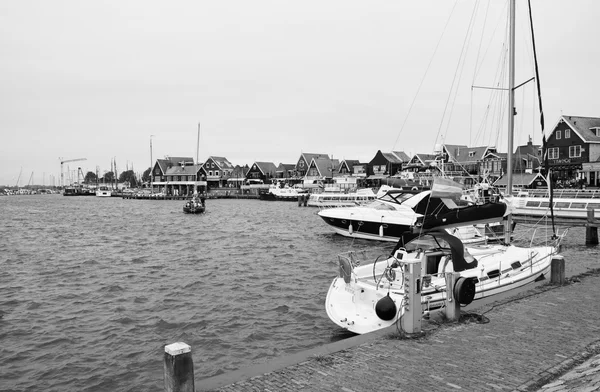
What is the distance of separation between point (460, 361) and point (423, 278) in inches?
159

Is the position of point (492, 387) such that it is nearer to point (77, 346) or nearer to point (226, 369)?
point (226, 369)

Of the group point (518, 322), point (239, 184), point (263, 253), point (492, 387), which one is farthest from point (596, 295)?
point (239, 184)

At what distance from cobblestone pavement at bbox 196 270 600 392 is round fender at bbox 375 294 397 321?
986mm

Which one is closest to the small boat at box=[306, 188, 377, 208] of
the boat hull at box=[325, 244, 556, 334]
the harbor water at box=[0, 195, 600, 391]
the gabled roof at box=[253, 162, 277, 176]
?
the harbor water at box=[0, 195, 600, 391]

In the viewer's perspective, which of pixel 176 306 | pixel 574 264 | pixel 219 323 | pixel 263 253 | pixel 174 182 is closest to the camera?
pixel 219 323

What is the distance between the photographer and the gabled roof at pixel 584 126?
2537 inches

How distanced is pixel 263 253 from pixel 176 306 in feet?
40.8

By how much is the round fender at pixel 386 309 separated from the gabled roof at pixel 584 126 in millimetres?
65789

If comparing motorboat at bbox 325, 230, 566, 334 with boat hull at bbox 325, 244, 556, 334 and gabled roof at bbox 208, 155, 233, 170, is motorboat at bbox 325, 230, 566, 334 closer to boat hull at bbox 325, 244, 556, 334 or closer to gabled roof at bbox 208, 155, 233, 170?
boat hull at bbox 325, 244, 556, 334

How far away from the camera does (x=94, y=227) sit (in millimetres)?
47344

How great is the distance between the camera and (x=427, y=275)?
11750mm

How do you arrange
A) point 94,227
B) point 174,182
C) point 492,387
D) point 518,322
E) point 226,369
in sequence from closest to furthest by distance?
point 492,387
point 518,322
point 226,369
point 94,227
point 174,182

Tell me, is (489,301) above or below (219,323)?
above

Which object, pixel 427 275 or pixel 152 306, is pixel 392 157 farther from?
pixel 427 275
